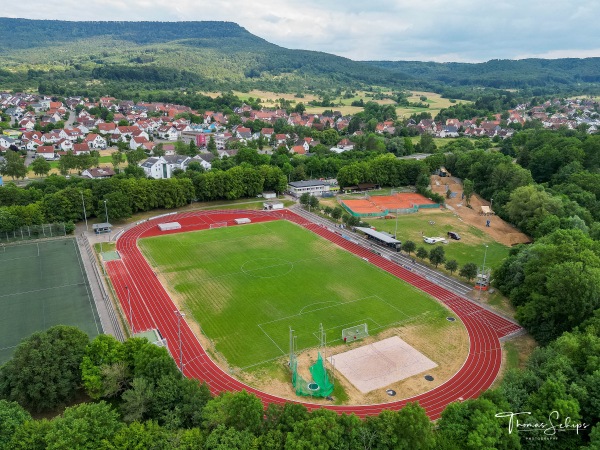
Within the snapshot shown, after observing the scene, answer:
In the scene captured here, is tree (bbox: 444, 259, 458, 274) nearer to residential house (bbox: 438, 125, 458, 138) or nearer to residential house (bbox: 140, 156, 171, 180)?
residential house (bbox: 140, 156, 171, 180)

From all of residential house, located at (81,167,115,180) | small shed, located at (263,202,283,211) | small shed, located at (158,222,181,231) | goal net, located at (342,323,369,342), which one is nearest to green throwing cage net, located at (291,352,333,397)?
goal net, located at (342,323,369,342)

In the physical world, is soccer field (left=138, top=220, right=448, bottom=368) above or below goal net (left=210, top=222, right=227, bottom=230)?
above

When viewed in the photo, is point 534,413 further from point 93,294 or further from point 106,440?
point 93,294

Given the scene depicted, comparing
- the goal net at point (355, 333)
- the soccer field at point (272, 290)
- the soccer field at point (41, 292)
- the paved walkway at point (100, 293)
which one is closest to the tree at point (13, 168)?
the soccer field at point (41, 292)

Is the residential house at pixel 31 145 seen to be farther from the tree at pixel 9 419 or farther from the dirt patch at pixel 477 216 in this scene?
the tree at pixel 9 419

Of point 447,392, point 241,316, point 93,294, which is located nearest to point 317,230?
point 241,316
